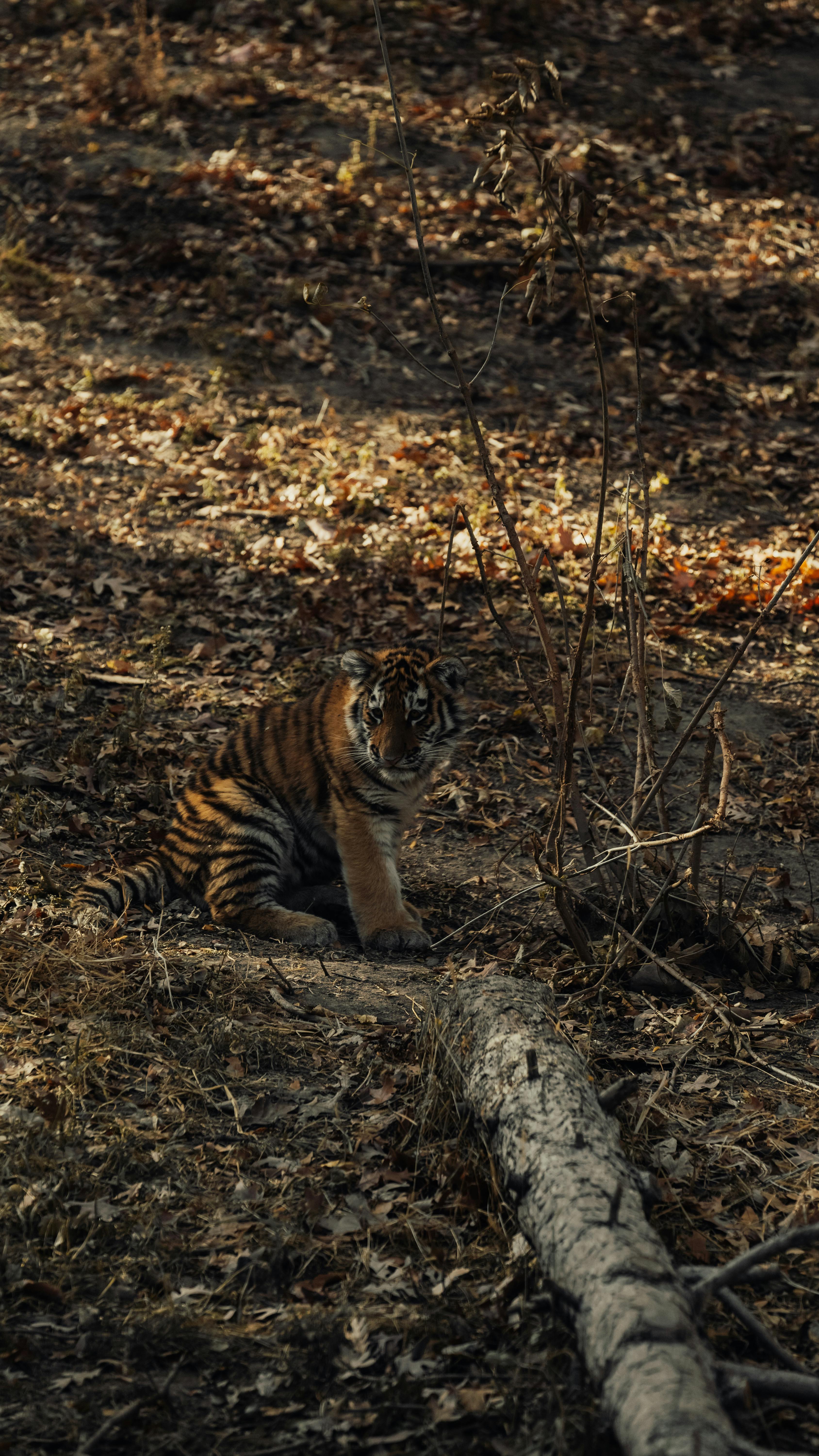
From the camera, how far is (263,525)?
8977 millimetres

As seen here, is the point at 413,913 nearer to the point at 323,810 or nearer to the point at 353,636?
the point at 323,810

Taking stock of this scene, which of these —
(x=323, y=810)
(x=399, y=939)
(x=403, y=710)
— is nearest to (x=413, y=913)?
(x=399, y=939)

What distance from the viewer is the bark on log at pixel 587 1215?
2.29 meters

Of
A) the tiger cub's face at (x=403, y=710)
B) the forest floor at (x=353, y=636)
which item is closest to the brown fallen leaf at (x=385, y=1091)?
the forest floor at (x=353, y=636)

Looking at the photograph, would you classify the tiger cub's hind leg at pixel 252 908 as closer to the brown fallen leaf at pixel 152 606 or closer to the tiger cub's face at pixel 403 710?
the tiger cub's face at pixel 403 710

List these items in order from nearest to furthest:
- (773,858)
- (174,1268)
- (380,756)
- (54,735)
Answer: (174,1268) → (380,756) → (773,858) → (54,735)

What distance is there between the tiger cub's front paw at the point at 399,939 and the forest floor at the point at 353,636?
0.12 meters

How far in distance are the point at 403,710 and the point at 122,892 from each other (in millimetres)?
1429

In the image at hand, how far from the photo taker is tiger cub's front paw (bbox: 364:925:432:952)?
5.12m

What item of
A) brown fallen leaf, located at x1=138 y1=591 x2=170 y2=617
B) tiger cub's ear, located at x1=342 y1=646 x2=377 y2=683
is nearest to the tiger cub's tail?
tiger cub's ear, located at x1=342 y1=646 x2=377 y2=683

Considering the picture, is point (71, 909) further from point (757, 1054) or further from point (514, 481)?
point (514, 481)

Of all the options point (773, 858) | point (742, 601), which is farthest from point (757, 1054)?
point (742, 601)

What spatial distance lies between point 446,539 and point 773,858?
3.70 m

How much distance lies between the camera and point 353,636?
303 inches
